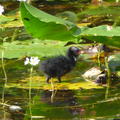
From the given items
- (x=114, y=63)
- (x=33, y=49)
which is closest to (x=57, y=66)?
(x=114, y=63)

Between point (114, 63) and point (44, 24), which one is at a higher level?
point (44, 24)

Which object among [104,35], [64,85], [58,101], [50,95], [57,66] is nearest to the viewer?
[58,101]

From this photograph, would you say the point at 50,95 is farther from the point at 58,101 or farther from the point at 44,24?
the point at 44,24

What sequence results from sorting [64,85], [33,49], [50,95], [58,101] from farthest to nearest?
1. [33,49]
2. [64,85]
3. [50,95]
4. [58,101]

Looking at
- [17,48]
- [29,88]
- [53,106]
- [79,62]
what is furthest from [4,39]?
[53,106]

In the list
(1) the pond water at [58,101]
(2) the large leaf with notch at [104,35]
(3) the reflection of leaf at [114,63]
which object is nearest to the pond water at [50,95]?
(1) the pond water at [58,101]

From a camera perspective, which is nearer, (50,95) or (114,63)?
(50,95)

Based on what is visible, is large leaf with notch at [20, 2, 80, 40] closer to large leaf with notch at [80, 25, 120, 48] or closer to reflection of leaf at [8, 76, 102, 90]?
large leaf with notch at [80, 25, 120, 48]

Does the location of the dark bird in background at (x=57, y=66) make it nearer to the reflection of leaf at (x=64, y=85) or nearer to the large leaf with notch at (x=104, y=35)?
the reflection of leaf at (x=64, y=85)

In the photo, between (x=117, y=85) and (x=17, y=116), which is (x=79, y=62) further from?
(x=17, y=116)
